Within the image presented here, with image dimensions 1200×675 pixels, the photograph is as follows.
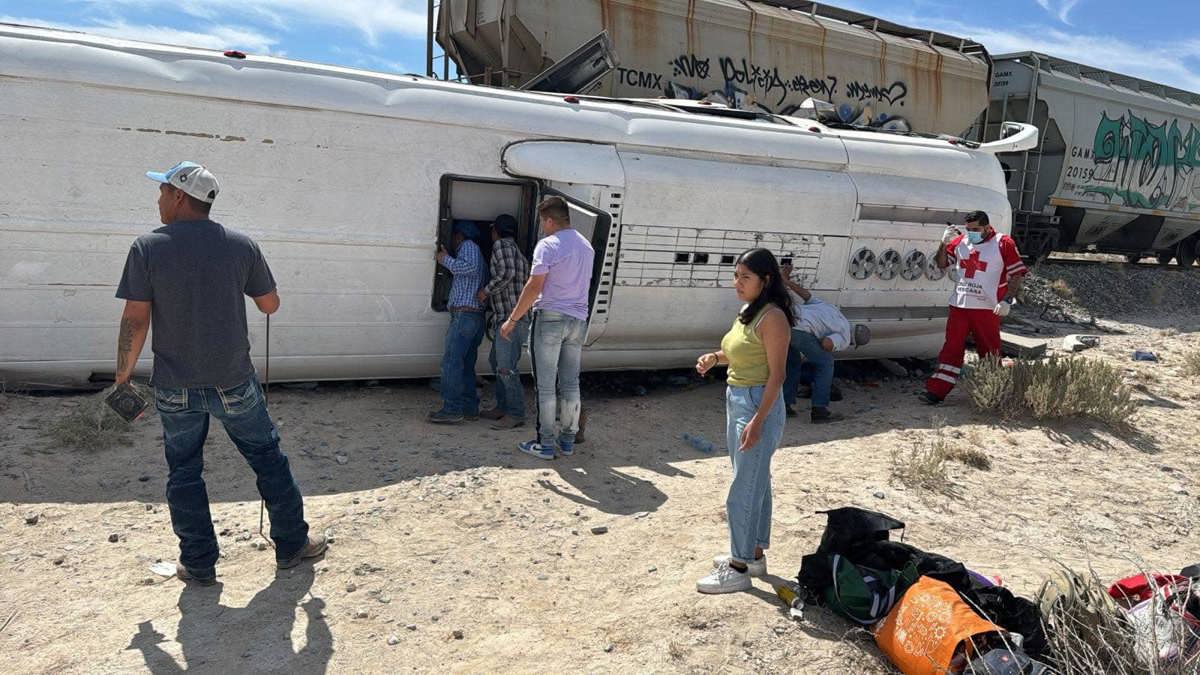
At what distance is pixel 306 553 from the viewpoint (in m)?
3.97

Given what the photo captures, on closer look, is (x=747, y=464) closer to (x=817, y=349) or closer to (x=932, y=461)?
(x=932, y=461)

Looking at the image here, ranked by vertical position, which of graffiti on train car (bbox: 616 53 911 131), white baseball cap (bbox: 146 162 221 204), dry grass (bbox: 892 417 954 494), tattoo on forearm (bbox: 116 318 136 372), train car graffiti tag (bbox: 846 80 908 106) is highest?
train car graffiti tag (bbox: 846 80 908 106)

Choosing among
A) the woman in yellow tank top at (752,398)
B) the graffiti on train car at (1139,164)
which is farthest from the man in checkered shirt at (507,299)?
the graffiti on train car at (1139,164)

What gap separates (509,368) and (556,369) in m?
0.58

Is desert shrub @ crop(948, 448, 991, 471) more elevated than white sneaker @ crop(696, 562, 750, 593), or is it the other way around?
desert shrub @ crop(948, 448, 991, 471)

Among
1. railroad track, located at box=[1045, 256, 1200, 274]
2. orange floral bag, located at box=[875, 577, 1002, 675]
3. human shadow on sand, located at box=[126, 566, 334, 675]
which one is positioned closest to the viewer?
orange floral bag, located at box=[875, 577, 1002, 675]

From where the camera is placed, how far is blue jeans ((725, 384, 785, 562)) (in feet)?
12.3

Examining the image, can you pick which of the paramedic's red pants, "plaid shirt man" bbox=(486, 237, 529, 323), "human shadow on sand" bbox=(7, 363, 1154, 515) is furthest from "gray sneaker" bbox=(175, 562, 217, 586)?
the paramedic's red pants

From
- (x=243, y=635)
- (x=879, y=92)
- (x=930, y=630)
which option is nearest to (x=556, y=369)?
(x=243, y=635)

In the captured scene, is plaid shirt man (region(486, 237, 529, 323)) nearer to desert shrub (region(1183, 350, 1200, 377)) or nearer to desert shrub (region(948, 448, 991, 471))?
desert shrub (region(948, 448, 991, 471))

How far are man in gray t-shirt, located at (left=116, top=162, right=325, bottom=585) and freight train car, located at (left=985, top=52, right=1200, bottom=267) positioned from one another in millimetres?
13906

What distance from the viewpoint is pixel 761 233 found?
22.6 ft

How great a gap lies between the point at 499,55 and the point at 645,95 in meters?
1.70

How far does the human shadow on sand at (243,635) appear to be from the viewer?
10.5 ft
